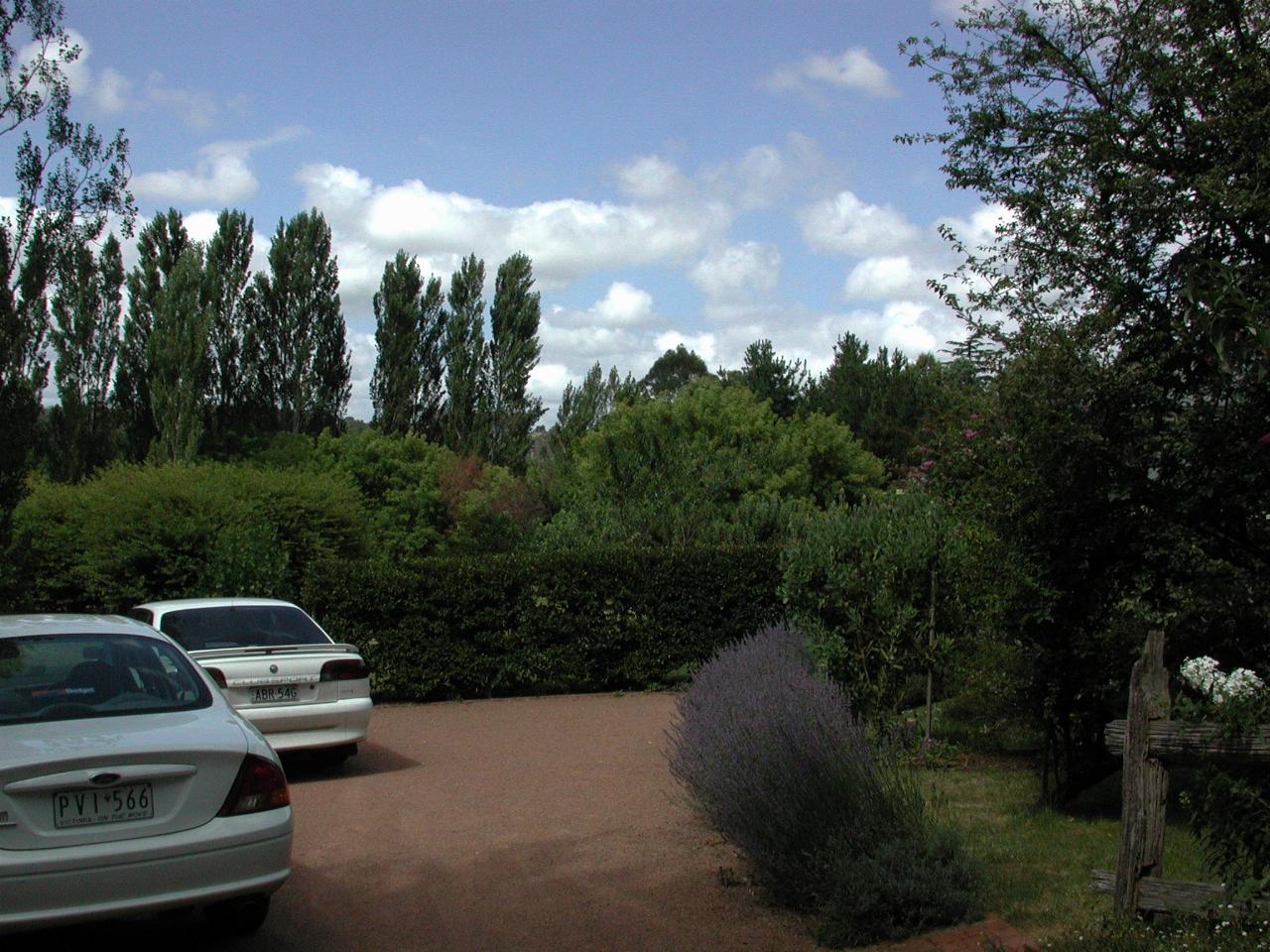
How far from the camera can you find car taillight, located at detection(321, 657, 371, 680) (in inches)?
407

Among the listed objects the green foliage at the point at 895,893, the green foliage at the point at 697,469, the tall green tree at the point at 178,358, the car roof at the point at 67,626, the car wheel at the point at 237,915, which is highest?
the tall green tree at the point at 178,358

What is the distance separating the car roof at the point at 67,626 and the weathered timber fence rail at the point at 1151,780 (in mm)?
5001

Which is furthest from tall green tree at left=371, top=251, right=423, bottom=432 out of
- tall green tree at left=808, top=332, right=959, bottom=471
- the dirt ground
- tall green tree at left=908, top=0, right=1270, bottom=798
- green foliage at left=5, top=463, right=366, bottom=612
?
tall green tree at left=908, top=0, right=1270, bottom=798

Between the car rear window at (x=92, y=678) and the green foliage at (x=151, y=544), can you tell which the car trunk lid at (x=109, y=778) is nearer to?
the car rear window at (x=92, y=678)

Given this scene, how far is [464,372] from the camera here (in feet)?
152

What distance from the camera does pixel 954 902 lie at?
557cm

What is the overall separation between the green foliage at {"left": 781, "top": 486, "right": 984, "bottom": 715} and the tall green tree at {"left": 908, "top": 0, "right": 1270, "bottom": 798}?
238 centimetres

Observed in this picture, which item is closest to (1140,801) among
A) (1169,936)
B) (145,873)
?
(1169,936)

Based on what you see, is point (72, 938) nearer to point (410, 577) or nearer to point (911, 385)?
point (410, 577)

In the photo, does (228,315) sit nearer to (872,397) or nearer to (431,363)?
(431,363)

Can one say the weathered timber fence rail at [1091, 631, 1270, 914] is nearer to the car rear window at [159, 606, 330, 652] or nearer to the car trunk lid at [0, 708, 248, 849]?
the car trunk lid at [0, 708, 248, 849]

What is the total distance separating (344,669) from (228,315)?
33228 mm

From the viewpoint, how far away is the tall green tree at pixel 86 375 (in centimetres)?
3628

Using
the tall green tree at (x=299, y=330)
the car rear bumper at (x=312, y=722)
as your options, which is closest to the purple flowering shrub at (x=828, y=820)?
the car rear bumper at (x=312, y=722)
